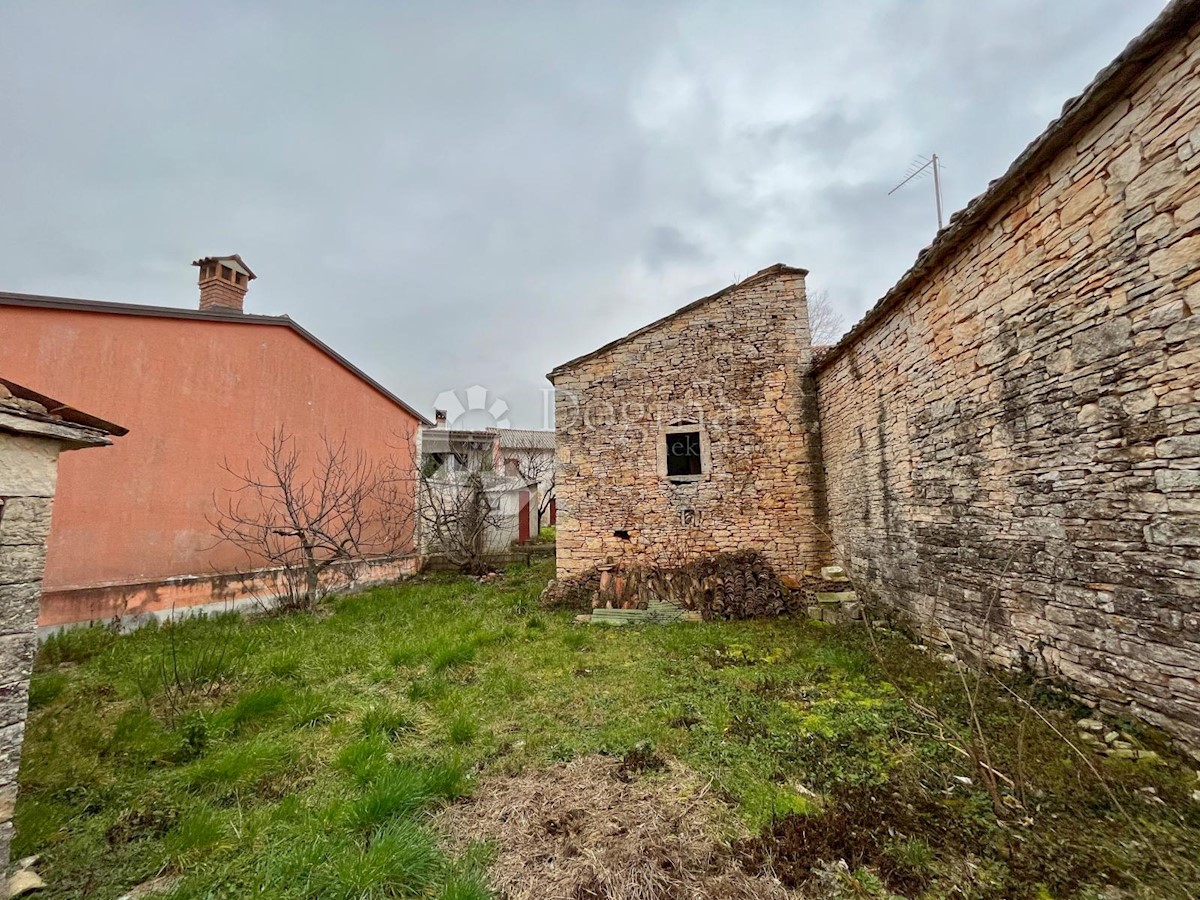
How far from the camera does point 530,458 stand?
21.0 metres

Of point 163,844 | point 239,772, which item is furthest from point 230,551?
point 163,844

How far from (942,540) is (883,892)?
385 cm

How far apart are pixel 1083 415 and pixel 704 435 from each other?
5759 mm

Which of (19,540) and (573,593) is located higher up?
(19,540)

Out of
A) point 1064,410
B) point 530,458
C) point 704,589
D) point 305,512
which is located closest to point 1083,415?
point 1064,410

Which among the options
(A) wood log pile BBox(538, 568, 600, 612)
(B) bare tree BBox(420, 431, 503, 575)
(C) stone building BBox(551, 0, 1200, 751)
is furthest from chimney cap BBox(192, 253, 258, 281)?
(C) stone building BBox(551, 0, 1200, 751)

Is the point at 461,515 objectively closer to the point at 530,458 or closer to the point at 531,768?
the point at 530,458

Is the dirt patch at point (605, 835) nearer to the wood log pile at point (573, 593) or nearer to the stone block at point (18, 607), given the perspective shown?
the stone block at point (18, 607)

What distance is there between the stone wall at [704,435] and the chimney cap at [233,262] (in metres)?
7.67

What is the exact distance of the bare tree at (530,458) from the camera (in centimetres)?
2075

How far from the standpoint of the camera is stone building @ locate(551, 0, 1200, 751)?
9.26ft

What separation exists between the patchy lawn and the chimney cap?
7.68 meters

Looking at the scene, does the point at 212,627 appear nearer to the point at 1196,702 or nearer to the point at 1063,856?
the point at 1063,856

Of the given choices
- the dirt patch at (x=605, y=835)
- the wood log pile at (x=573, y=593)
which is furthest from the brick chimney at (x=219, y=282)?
the dirt patch at (x=605, y=835)
